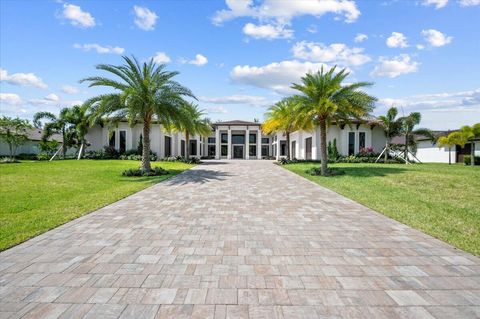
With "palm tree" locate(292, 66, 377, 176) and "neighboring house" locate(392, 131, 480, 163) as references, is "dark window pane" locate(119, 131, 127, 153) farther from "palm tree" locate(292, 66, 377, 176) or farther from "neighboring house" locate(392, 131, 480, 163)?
"neighboring house" locate(392, 131, 480, 163)

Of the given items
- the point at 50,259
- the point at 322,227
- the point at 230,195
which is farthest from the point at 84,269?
the point at 230,195

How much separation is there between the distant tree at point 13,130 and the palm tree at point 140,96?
Answer: 17.2m

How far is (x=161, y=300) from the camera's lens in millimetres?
3316

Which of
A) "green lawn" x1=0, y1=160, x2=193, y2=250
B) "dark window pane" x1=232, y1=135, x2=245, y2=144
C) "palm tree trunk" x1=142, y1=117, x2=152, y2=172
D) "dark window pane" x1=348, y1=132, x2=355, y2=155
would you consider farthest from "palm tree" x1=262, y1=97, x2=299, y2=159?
"dark window pane" x1=232, y1=135, x2=245, y2=144

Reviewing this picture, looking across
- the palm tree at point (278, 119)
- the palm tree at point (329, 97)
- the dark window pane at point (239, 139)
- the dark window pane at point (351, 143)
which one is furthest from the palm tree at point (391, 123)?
the dark window pane at point (239, 139)

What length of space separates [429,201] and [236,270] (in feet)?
26.6

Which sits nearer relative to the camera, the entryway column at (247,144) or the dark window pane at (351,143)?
the dark window pane at (351,143)

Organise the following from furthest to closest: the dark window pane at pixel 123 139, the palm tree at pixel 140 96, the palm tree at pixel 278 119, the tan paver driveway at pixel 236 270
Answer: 1. the dark window pane at pixel 123 139
2. the palm tree at pixel 278 119
3. the palm tree at pixel 140 96
4. the tan paver driveway at pixel 236 270

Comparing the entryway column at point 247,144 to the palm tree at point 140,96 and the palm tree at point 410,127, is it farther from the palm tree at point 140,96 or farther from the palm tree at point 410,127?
the palm tree at point 140,96

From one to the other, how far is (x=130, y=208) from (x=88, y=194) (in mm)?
3214

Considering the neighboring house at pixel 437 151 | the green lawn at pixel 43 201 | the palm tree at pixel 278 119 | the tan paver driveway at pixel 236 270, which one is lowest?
the tan paver driveway at pixel 236 270

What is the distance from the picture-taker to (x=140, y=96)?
16703mm

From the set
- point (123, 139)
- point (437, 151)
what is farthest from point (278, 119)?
point (437, 151)

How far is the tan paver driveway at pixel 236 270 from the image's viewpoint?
318 cm
